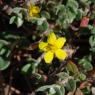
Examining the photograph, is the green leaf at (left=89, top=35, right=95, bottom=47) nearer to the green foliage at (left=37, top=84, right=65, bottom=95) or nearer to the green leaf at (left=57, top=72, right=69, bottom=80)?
the green leaf at (left=57, top=72, right=69, bottom=80)

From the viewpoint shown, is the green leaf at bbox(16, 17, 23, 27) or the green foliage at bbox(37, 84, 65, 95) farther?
the green leaf at bbox(16, 17, 23, 27)

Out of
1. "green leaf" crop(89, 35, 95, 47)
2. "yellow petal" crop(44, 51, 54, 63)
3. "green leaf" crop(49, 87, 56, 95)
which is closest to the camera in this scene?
"green leaf" crop(49, 87, 56, 95)

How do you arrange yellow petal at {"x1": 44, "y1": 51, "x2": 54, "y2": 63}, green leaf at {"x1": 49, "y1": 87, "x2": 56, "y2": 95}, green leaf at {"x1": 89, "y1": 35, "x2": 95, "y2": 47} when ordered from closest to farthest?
green leaf at {"x1": 49, "y1": 87, "x2": 56, "y2": 95} → yellow petal at {"x1": 44, "y1": 51, "x2": 54, "y2": 63} → green leaf at {"x1": 89, "y1": 35, "x2": 95, "y2": 47}

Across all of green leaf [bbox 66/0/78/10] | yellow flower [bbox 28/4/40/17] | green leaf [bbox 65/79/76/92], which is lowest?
green leaf [bbox 65/79/76/92]

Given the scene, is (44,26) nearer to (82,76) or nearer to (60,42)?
(60,42)

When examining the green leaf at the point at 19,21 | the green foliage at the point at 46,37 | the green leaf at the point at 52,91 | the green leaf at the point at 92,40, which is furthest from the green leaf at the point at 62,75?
the green leaf at the point at 19,21

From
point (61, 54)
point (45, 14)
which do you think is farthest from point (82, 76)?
point (45, 14)

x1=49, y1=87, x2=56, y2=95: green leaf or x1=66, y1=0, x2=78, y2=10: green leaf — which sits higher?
x1=66, y1=0, x2=78, y2=10: green leaf

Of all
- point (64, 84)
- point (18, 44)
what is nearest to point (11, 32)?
point (18, 44)

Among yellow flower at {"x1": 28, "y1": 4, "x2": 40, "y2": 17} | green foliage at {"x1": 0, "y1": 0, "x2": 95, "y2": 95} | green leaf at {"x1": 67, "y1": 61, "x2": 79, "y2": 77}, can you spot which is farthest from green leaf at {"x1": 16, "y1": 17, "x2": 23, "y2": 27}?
green leaf at {"x1": 67, "y1": 61, "x2": 79, "y2": 77}
